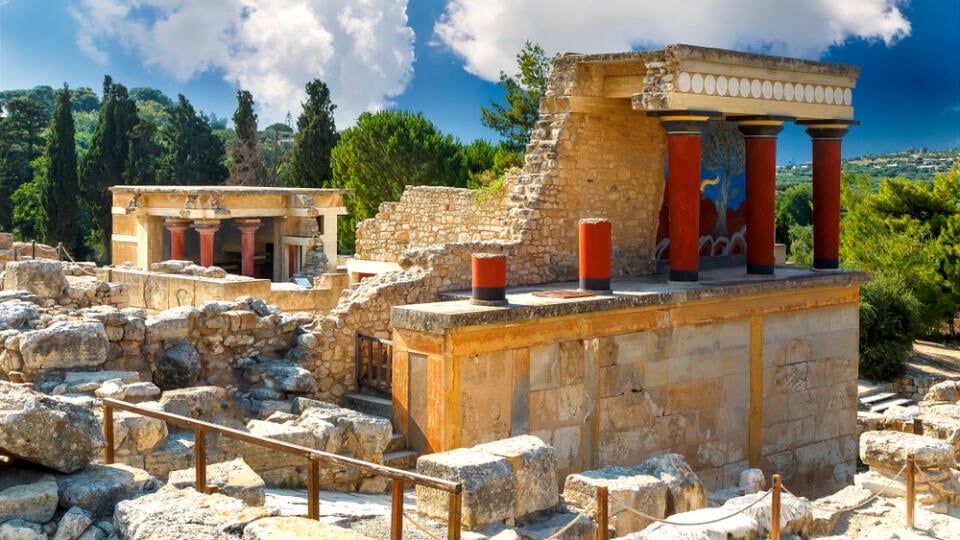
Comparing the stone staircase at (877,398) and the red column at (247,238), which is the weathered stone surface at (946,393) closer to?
the stone staircase at (877,398)

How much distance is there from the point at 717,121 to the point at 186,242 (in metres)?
18.7

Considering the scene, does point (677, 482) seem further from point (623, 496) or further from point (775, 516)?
point (775, 516)

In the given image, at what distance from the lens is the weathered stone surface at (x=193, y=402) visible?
29.8ft

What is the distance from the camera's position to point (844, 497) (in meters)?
10.8

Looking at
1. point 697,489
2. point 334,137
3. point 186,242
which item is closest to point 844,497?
point 697,489

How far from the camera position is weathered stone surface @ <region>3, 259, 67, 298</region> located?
12.6 metres

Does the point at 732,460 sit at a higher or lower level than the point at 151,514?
lower

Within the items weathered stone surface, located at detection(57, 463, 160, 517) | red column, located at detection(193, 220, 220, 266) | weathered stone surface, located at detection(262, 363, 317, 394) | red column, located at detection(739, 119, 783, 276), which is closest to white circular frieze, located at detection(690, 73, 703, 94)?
red column, located at detection(739, 119, 783, 276)

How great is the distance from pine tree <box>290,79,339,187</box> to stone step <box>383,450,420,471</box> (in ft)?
113

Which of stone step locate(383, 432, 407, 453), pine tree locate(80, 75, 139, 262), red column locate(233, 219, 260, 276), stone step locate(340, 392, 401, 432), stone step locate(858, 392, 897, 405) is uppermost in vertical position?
pine tree locate(80, 75, 139, 262)

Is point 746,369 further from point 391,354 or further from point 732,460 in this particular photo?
point 391,354

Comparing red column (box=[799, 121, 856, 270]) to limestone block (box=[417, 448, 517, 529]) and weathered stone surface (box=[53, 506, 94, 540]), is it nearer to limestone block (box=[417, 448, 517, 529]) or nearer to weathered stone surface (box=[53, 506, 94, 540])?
limestone block (box=[417, 448, 517, 529])

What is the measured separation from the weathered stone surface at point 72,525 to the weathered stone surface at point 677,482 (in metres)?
4.94

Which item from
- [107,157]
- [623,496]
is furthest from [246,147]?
[623,496]
